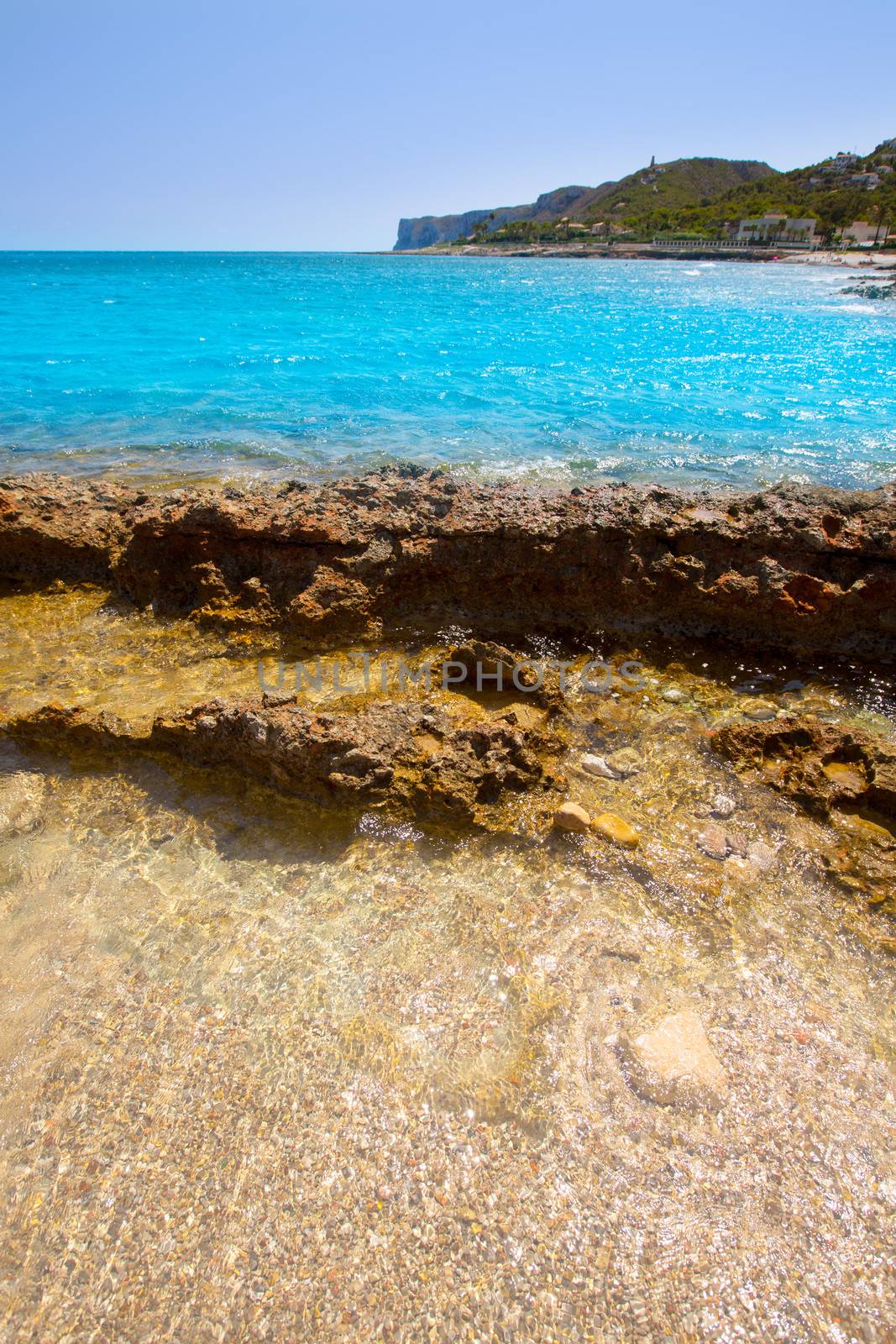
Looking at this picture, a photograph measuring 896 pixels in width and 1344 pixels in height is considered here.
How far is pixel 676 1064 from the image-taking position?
248 centimetres

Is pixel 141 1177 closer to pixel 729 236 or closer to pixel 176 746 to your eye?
Answer: pixel 176 746

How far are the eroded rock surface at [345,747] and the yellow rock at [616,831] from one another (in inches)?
16.7

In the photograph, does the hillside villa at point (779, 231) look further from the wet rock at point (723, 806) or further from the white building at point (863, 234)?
the wet rock at point (723, 806)

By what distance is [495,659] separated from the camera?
171 inches

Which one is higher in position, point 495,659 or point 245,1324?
point 495,659

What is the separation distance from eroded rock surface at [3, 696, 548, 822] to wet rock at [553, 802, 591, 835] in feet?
0.85

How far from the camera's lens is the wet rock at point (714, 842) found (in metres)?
3.34

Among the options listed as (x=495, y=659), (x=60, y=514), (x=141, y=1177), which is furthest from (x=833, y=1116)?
(x=60, y=514)

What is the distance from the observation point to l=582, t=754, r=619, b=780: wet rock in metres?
3.82

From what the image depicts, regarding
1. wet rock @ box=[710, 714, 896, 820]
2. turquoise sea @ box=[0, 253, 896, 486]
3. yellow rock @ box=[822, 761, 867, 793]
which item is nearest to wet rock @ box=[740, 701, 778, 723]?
wet rock @ box=[710, 714, 896, 820]

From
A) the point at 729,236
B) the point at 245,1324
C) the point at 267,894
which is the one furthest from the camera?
the point at 729,236

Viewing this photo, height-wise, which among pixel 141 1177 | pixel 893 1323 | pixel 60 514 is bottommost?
pixel 893 1323

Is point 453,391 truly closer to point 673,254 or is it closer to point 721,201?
point 673,254

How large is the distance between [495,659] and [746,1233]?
3.02 metres
